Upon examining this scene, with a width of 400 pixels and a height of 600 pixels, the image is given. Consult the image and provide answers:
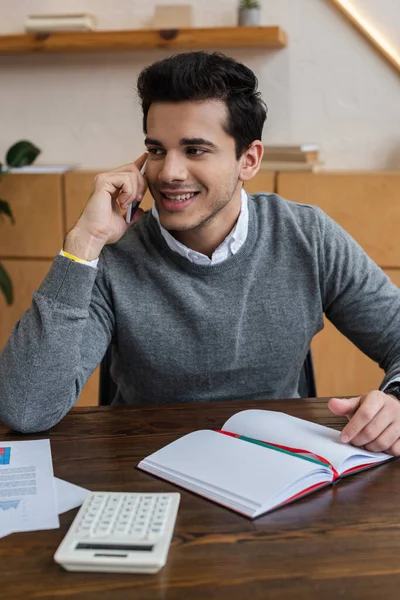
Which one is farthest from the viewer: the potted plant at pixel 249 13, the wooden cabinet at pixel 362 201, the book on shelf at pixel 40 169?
the book on shelf at pixel 40 169

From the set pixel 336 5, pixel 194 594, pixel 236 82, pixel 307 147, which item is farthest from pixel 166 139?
pixel 336 5

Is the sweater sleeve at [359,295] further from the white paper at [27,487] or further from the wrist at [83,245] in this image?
the white paper at [27,487]

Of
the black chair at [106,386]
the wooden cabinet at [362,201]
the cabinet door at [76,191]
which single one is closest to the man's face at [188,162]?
the black chair at [106,386]

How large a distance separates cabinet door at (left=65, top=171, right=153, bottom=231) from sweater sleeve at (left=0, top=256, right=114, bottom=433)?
153cm

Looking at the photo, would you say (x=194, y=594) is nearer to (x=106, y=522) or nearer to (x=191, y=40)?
(x=106, y=522)

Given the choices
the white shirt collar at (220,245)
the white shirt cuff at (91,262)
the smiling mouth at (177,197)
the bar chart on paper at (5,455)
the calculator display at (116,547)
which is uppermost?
the smiling mouth at (177,197)

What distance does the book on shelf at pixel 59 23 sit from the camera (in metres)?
2.92

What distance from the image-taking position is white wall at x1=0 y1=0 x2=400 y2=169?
9.50 ft

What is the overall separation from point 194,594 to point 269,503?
22cm

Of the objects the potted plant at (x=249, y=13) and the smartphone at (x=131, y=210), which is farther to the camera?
the potted plant at (x=249, y=13)

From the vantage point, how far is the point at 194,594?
78 cm

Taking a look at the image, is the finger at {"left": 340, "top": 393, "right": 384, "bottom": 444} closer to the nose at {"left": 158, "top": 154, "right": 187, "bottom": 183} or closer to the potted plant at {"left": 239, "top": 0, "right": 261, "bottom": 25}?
the nose at {"left": 158, "top": 154, "right": 187, "bottom": 183}

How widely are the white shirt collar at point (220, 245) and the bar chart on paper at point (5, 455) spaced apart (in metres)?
0.59

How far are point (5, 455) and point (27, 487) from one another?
0.47 ft
